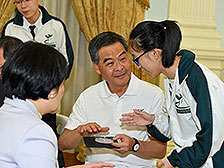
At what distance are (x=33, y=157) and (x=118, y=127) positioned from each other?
1.29 m

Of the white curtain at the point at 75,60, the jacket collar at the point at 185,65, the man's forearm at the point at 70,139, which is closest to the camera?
the jacket collar at the point at 185,65

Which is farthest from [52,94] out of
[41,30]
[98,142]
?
[41,30]

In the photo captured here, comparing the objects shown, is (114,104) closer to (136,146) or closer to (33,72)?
(136,146)

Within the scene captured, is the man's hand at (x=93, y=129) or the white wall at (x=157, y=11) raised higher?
the white wall at (x=157, y=11)

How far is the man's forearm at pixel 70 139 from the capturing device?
2480mm

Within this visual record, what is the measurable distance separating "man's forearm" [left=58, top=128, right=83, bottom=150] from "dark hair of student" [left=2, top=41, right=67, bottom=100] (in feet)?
3.33

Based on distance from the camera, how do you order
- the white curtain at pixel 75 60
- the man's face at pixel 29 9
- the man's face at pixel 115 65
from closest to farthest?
the man's face at pixel 115 65
the man's face at pixel 29 9
the white curtain at pixel 75 60

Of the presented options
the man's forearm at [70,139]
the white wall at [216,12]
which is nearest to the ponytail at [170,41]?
the man's forearm at [70,139]

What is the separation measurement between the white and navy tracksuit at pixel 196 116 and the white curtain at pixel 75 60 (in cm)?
292

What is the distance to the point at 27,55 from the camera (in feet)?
4.80

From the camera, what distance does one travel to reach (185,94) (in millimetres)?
1983

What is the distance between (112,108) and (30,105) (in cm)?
118

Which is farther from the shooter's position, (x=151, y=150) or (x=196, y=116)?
(x=151, y=150)

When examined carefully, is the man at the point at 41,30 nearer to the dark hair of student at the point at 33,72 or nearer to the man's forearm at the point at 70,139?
the man's forearm at the point at 70,139
